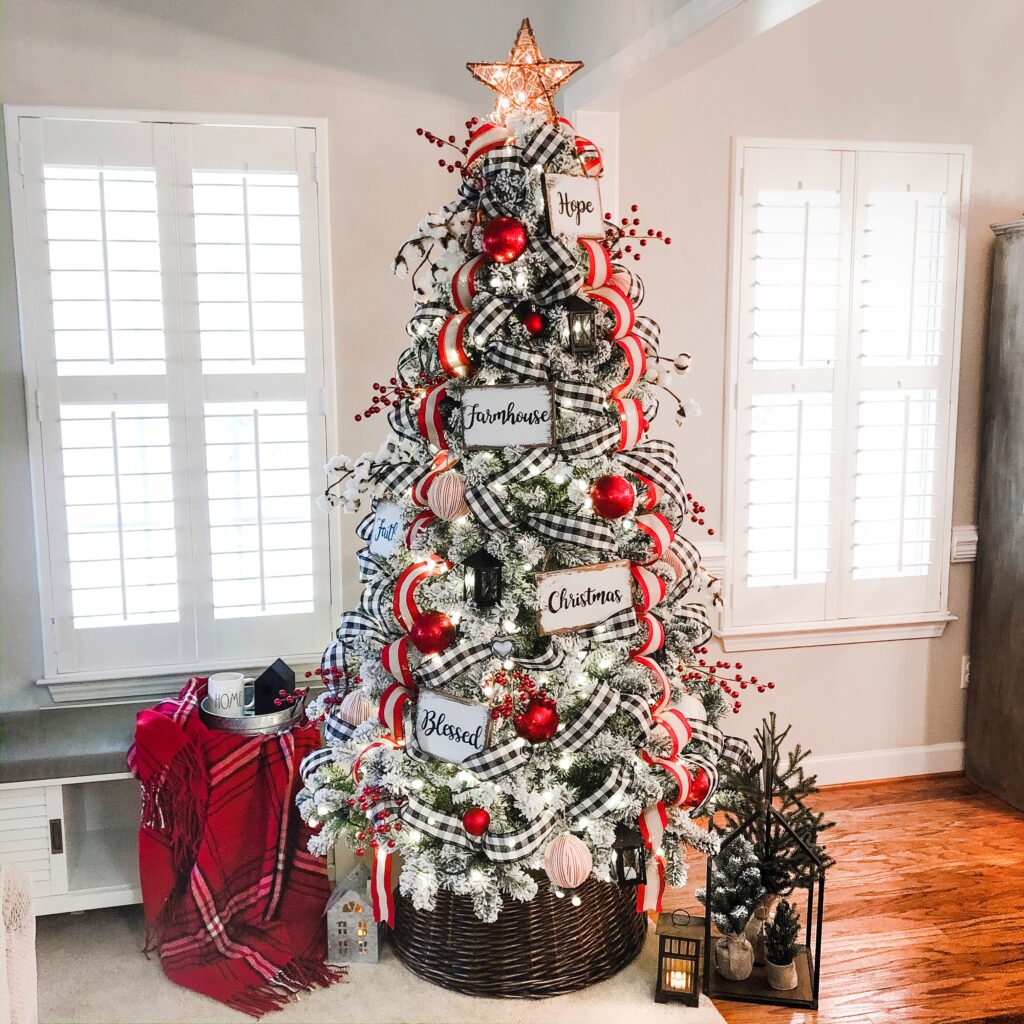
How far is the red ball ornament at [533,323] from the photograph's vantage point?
2270mm

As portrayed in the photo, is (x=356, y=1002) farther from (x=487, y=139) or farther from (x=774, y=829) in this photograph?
(x=487, y=139)

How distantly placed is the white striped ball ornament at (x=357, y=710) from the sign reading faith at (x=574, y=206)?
4.02 feet

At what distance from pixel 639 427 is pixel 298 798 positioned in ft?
4.02

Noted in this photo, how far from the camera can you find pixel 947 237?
3.41 m

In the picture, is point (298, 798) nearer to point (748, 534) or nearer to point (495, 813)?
point (495, 813)

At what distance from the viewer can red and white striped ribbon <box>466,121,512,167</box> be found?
229 cm

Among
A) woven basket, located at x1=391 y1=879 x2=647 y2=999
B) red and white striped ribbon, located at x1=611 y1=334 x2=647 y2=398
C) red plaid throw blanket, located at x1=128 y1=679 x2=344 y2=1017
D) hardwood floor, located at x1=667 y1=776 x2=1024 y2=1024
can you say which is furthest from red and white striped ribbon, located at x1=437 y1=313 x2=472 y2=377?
hardwood floor, located at x1=667 y1=776 x2=1024 y2=1024

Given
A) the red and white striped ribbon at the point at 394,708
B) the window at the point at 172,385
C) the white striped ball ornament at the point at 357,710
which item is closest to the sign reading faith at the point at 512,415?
the red and white striped ribbon at the point at 394,708

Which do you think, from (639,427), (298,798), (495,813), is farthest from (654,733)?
(298,798)

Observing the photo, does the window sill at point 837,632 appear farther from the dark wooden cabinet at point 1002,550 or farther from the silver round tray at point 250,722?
the silver round tray at point 250,722

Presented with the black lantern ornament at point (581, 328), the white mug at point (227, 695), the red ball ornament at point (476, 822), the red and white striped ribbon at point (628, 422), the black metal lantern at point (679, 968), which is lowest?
the black metal lantern at point (679, 968)

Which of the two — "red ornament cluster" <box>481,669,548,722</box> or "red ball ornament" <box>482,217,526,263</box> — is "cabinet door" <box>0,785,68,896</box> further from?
"red ball ornament" <box>482,217,526,263</box>

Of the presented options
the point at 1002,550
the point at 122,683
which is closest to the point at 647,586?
the point at 122,683

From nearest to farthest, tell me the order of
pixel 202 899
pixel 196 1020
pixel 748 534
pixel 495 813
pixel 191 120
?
pixel 495 813, pixel 196 1020, pixel 202 899, pixel 191 120, pixel 748 534
